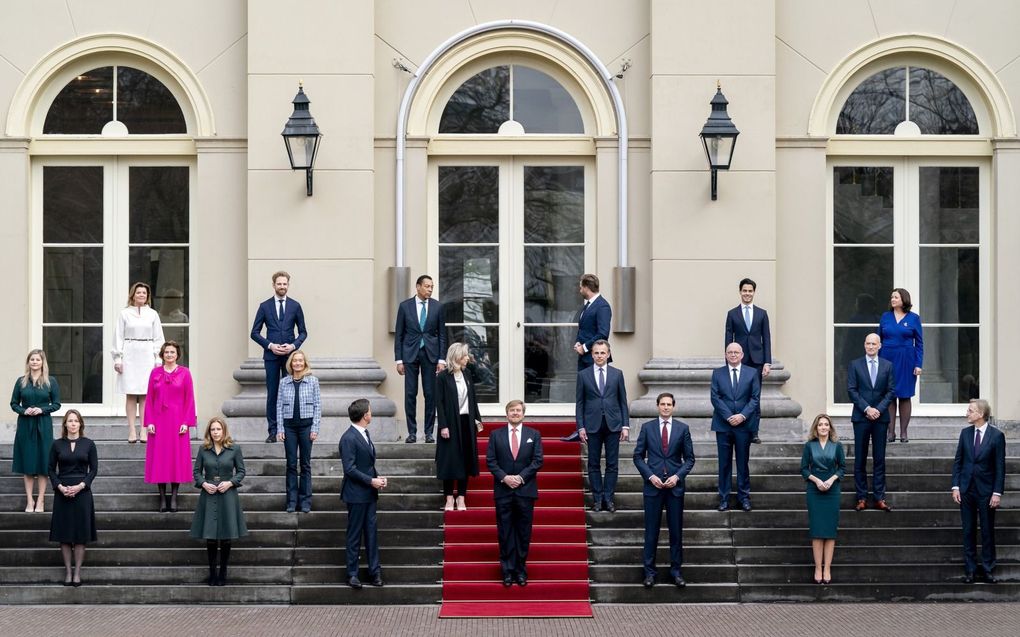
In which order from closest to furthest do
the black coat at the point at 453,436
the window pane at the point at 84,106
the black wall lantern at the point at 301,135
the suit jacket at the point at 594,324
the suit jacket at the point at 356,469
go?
the suit jacket at the point at 356,469, the black coat at the point at 453,436, the suit jacket at the point at 594,324, the black wall lantern at the point at 301,135, the window pane at the point at 84,106

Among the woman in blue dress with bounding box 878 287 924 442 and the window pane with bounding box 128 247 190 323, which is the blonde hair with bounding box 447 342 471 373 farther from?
the woman in blue dress with bounding box 878 287 924 442

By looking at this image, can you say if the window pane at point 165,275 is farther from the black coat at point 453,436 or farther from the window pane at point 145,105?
the black coat at point 453,436

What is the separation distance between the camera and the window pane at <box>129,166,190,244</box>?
17250 mm

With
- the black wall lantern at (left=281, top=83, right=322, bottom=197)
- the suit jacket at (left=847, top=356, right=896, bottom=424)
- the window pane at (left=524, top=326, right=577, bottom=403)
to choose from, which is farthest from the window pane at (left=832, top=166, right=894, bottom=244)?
the black wall lantern at (left=281, top=83, right=322, bottom=197)

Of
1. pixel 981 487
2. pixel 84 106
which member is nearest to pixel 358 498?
pixel 981 487

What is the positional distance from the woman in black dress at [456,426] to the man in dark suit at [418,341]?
3.22ft

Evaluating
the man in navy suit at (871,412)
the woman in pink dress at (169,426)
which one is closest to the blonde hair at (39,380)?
the woman in pink dress at (169,426)

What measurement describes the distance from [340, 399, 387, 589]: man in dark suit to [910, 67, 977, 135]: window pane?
824cm

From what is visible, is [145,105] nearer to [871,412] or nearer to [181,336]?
[181,336]

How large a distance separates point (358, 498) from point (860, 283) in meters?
7.37

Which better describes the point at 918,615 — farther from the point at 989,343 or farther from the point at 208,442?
the point at 208,442

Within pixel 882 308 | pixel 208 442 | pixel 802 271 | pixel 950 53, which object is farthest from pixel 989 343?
pixel 208 442

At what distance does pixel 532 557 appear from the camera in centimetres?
1375

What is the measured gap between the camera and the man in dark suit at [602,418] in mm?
14133
